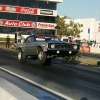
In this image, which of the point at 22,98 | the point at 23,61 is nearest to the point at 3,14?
the point at 23,61

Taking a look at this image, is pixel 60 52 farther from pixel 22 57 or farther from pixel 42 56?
pixel 22 57

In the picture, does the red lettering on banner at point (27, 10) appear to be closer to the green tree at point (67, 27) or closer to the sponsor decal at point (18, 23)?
the sponsor decal at point (18, 23)

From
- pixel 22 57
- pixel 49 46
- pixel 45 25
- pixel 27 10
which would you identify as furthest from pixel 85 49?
pixel 45 25

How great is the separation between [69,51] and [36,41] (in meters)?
1.98

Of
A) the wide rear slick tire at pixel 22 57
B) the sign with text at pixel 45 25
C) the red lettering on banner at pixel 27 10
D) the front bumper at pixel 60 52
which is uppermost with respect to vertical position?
the red lettering on banner at pixel 27 10

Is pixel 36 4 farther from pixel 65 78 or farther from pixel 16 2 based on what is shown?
pixel 65 78

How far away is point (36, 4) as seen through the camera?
64875 mm

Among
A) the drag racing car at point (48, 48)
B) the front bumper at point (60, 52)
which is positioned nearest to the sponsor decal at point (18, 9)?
the drag racing car at point (48, 48)

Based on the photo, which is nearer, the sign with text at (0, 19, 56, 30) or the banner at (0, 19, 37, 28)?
the banner at (0, 19, 37, 28)

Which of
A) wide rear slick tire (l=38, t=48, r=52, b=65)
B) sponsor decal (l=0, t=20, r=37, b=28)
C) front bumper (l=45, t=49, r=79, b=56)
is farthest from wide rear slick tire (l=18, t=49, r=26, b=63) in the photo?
sponsor decal (l=0, t=20, r=37, b=28)

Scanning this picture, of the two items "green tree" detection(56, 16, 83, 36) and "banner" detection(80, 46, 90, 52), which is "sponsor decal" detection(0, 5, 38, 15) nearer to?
"green tree" detection(56, 16, 83, 36)

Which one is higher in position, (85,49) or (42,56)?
(42,56)

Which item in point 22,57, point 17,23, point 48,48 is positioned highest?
point 17,23

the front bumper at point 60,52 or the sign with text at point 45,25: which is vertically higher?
the sign with text at point 45,25
